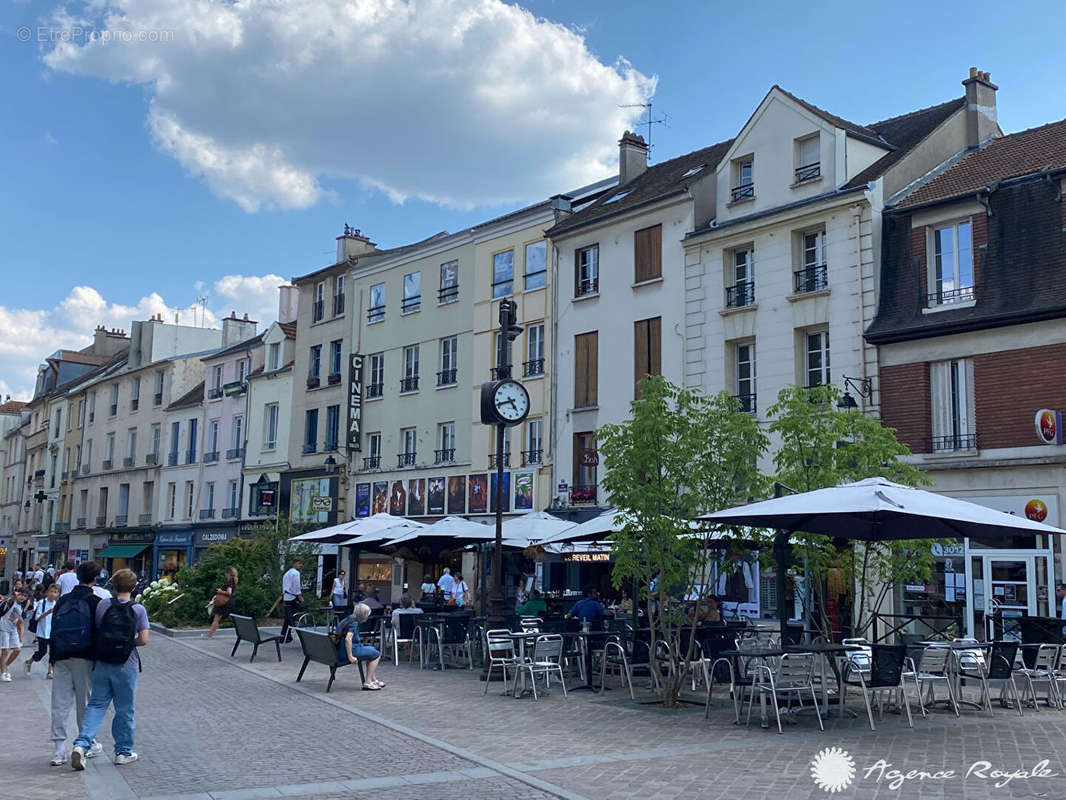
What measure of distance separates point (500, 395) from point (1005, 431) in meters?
9.46

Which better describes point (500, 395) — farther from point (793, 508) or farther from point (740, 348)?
point (740, 348)

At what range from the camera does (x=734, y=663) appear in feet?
36.8

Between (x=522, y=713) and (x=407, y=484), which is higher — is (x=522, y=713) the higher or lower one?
the lower one

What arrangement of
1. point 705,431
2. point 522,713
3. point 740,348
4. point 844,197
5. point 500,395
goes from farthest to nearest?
1. point 740,348
2. point 844,197
3. point 500,395
4. point 705,431
5. point 522,713

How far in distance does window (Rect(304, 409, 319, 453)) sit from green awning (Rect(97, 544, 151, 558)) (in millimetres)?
14560

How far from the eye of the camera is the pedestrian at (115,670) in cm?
846

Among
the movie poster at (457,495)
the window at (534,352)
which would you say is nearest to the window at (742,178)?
the window at (534,352)

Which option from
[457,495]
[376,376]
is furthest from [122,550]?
[457,495]

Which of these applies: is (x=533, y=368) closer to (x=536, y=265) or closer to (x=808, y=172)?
(x=536, y=265)

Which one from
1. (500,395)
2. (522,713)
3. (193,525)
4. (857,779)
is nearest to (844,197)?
(500,395)

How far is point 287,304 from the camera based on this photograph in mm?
43156

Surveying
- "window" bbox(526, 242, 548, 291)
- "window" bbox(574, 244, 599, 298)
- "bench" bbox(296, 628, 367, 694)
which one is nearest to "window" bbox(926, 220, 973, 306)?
"window" bbox(574, 244, 599, 298)

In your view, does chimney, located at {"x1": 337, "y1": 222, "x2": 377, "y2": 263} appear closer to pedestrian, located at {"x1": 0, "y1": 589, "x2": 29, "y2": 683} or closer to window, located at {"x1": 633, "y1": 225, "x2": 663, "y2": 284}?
window, located at {"x1": 633, "y1": 225, "x2": 663, "y2": 284}

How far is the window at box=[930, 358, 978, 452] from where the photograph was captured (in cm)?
2000
